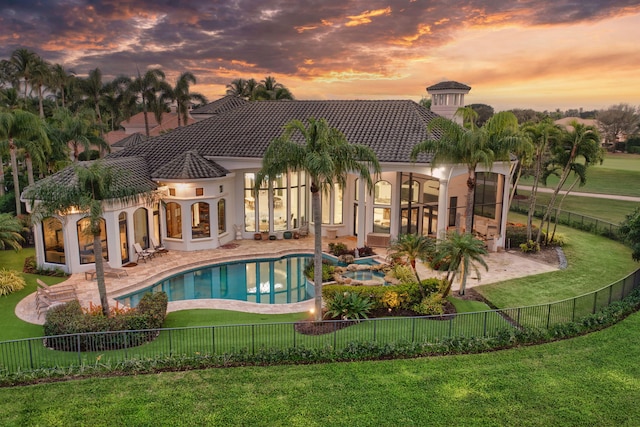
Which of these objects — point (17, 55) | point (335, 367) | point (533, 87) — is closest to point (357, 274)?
point (335, 367)

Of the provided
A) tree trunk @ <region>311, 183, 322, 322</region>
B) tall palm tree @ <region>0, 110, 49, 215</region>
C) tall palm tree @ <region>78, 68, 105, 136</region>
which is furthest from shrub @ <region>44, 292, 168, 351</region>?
tall palm tree @ <region>78, 68, 105, 136</region>

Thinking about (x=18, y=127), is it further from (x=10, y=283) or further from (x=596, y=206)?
(x=596, y=206)

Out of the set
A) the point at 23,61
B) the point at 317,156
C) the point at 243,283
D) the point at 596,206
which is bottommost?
the point at 243,283

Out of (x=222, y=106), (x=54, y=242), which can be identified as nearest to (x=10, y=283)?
(x=54, y=242)

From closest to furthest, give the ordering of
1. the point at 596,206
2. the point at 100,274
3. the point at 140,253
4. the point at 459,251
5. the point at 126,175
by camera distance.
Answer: the point at 100,274
the point at 459,251
the point at 140,253
the point at 126,175
the point at 596,206

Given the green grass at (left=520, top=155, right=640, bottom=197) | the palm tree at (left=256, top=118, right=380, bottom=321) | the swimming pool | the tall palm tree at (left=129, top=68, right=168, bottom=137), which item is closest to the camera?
the palm tree at (left=256, top=118, right=380, bottom=321)

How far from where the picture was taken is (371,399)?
11.5 meters

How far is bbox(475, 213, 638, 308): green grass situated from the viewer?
19.0 metres

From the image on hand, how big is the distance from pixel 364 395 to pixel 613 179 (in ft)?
205

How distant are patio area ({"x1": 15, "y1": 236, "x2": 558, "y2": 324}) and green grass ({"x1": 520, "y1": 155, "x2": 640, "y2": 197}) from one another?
34.7 metres

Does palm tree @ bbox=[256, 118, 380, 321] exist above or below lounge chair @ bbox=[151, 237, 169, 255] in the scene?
above

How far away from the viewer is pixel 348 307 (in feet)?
53.9

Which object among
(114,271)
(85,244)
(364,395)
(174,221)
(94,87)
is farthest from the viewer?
(94,87)

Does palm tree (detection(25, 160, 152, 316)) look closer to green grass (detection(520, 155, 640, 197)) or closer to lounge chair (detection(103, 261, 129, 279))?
lounge chair (detection(103, 261, 129, 279))
